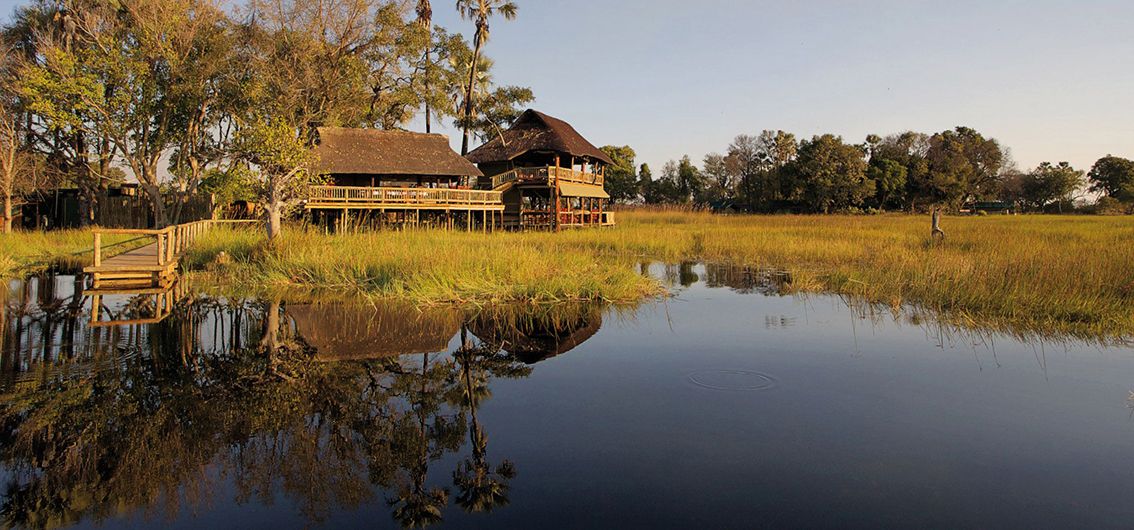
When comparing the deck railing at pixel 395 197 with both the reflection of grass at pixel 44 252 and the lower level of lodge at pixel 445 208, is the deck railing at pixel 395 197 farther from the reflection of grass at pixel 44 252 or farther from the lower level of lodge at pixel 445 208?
the reflection of grass at pixel 44 252

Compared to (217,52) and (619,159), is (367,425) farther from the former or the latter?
(619,159)

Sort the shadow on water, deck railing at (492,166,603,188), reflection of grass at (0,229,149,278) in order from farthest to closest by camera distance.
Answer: deck railing at (492,166,603,188), reflection of grass at (0,229,149,278), the shadow on water

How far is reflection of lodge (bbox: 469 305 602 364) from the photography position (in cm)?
827

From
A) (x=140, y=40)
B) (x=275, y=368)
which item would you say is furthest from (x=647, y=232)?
(x=140, y=40)

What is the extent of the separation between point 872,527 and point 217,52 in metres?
32.9

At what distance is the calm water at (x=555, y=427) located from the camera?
13.3ft

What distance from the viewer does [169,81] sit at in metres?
28.6

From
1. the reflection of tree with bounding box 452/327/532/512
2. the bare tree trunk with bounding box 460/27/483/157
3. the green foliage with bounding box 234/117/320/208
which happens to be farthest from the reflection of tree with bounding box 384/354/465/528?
the bare tree trunk with bounding box 460/27/483/157

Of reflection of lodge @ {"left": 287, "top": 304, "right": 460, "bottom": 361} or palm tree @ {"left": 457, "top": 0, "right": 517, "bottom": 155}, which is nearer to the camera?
reflection of lodge @ {"left": 287, "top": 304, "right": 460, "bottom": 361}

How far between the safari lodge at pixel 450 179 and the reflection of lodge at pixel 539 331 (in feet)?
58.0

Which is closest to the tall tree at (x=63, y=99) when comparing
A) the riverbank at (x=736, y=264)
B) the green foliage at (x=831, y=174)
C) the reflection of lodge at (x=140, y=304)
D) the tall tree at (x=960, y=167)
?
the riverbank at (x=736, y=264)

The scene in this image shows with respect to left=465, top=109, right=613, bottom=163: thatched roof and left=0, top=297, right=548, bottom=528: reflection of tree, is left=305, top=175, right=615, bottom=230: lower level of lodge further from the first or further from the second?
left=0, top=297, right=548, bottom=528: reflection of tree

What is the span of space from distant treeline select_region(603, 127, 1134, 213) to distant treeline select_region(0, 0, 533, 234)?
97.6ft

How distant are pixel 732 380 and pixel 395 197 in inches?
967
